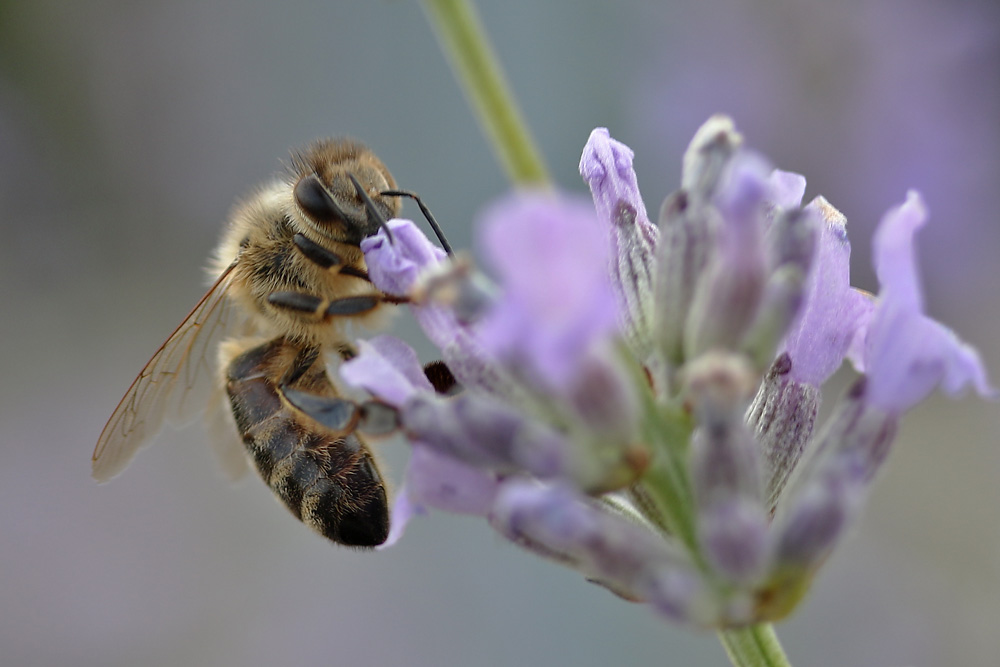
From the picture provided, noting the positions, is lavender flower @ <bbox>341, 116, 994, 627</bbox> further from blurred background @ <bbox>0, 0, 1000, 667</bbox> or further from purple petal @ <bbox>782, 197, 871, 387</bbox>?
blurred background @ <bbox>0, 0, 1000, 667</bbox>

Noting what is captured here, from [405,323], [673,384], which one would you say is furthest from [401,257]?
[405,323]

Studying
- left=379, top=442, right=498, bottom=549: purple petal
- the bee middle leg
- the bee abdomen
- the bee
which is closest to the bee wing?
the bee

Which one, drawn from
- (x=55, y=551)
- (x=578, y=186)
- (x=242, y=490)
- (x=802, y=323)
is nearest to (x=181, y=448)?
(x=242, y=490)

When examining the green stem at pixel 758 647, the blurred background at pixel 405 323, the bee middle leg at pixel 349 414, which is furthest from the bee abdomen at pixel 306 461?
the blurred background at pixel 405 323

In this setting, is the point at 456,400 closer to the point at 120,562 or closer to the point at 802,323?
the point at 802,323

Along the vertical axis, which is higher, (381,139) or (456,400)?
(456,400)
